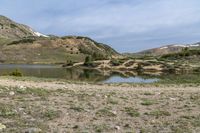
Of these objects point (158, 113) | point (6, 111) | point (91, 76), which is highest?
point (6, 111)

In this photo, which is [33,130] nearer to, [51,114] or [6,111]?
[51,114]

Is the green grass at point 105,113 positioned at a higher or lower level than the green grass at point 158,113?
higher

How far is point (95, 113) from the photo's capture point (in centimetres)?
1634

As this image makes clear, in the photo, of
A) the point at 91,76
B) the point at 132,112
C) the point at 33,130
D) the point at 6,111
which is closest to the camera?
the point at 33,130

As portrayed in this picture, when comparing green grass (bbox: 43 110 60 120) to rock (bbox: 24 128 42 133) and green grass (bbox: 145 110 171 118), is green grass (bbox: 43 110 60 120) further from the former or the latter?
green grass (bbox: 145 110 171 118)

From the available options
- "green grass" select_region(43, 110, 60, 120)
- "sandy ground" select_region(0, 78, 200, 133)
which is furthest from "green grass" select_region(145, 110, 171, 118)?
"green grass" select_region(43, 110, 60, 120)

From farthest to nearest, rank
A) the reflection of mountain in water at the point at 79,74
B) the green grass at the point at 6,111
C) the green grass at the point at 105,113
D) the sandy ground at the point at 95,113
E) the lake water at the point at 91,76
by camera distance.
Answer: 1. the reflection of mountain in water at the point at 79,74
2. the lake water at the point at 91,76
3. the green grass at the point at 105,113
4. the green grass at the point at 6,111
5. the sandy ground at the point at 95,113

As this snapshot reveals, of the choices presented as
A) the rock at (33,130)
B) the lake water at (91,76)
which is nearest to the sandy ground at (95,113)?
the rock at (33,130)

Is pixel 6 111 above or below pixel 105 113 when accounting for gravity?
above

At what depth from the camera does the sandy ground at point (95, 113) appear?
45.5 feet

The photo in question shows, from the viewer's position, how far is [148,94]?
23.8 meters

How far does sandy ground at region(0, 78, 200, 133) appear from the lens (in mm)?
13883

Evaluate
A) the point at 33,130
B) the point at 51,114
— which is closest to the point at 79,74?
the point at 51,114

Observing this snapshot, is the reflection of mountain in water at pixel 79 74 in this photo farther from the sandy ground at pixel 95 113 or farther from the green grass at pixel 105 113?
the green grass at pixel 105 113
